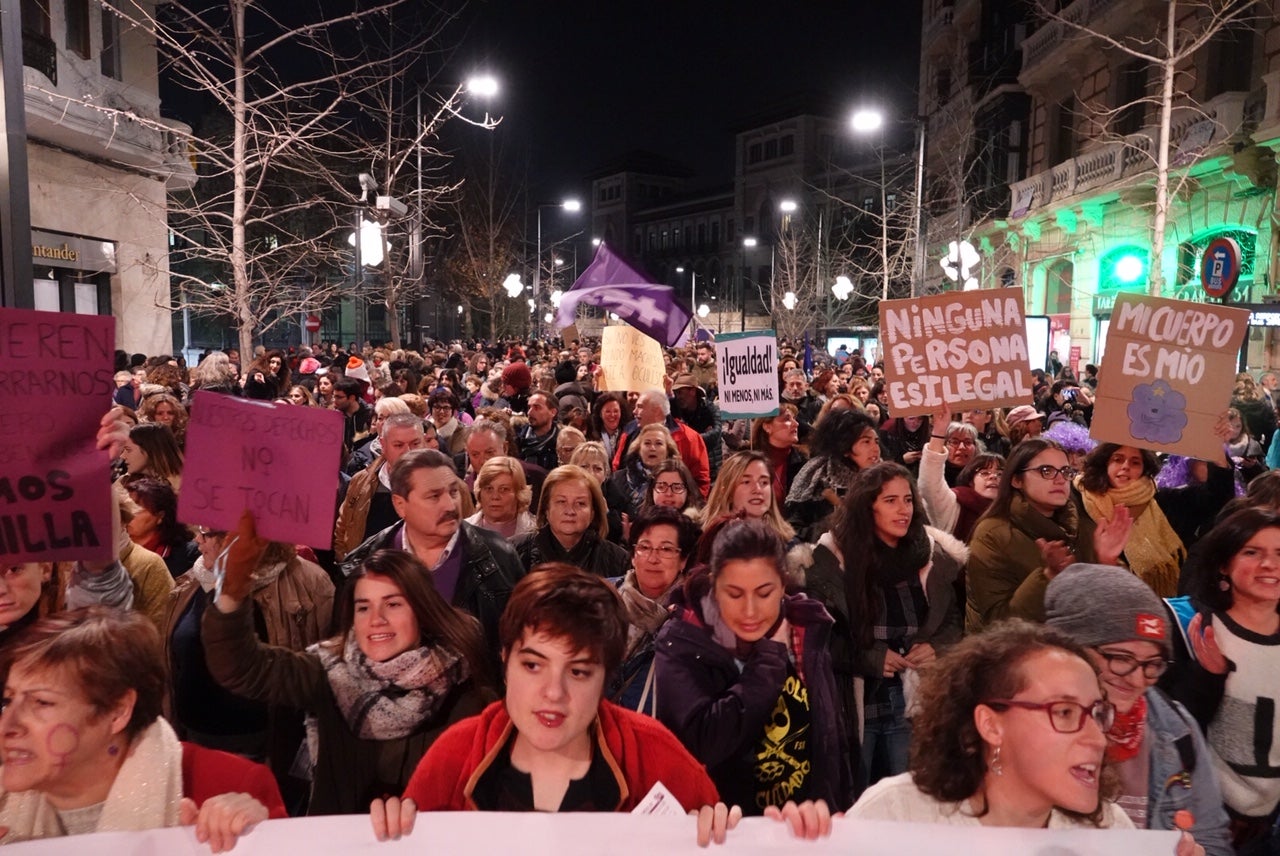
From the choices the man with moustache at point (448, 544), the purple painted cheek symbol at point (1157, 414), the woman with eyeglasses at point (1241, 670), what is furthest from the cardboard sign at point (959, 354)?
the man with moustache at point (448, 544)

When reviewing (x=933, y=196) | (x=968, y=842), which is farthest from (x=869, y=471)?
(x=933, y=196)

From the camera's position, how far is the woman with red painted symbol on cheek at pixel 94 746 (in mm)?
2176

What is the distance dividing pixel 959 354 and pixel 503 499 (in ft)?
10.4

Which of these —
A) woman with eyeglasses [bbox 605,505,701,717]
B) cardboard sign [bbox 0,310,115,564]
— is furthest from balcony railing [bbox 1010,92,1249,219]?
cardboard sign [bbox 0,310,115,564]

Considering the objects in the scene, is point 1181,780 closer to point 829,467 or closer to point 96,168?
point 829,467

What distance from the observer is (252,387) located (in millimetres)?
11055

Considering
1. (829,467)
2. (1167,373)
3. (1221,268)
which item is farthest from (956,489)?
(1221,268)

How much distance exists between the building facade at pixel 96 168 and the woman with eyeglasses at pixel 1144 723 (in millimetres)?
16253

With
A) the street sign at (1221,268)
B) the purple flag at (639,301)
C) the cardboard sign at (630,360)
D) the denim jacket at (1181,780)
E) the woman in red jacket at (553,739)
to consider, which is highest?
the street sign at (1221,268)

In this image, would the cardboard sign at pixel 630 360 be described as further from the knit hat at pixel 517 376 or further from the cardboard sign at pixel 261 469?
the cardboard sign at pixel 261 469

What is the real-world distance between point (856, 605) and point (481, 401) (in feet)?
29.5

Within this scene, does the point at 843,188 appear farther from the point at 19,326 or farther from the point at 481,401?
the point at 19,326

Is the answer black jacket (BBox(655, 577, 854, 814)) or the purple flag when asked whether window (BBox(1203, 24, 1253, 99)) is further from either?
black jacket (BBox(655, 577, 854, 814))

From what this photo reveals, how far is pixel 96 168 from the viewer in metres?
19.1
